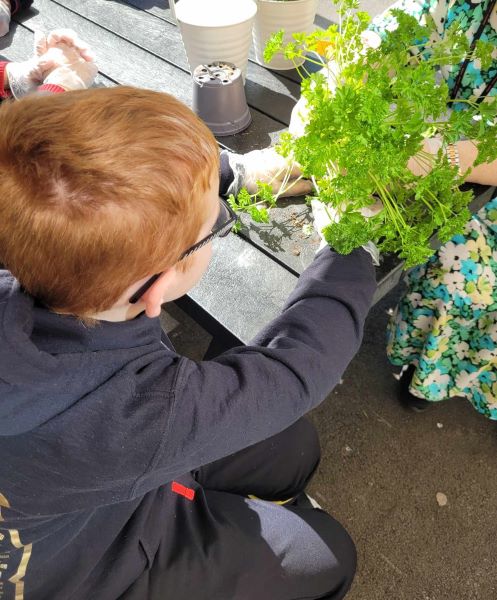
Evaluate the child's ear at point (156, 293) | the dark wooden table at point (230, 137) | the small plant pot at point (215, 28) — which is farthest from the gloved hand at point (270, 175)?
the child's ear at point (156, 293)

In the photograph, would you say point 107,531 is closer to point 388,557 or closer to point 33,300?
point 33,300

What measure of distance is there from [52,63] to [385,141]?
3.89 ft

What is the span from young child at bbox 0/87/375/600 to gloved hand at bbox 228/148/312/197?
0.26 m

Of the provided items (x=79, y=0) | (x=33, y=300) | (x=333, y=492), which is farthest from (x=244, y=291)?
(x=79, y=0)

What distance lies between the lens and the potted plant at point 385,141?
0.89 m

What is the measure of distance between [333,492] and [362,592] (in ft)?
1.05

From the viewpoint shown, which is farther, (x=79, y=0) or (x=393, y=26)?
(x=79, y=0)

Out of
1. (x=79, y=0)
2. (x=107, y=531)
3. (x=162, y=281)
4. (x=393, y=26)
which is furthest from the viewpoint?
(x=79, y=0)

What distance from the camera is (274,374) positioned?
910 millimetres

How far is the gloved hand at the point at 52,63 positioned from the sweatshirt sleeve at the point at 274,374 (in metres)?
1.06

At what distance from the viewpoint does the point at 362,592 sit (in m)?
1.63

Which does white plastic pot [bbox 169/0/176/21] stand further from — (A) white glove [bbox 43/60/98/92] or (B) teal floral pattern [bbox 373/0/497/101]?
(B) teal floral pattern [bbox 373/0/497/101]

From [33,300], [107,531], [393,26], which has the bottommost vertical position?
[107,531]

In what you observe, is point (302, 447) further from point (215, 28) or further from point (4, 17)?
point (4, 17)
